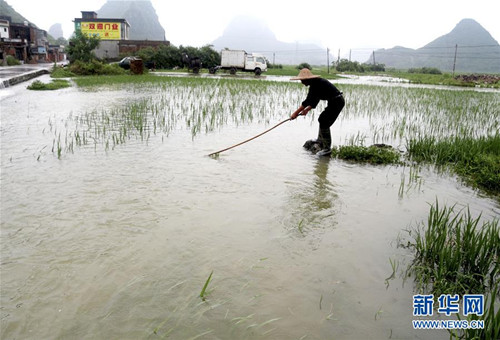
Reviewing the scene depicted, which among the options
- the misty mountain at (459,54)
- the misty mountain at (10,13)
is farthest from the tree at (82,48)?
the misty mountain at (459,54)

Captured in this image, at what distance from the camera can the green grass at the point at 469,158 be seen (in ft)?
15.0

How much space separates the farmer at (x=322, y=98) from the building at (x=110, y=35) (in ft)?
121

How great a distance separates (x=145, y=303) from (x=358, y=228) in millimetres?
2040

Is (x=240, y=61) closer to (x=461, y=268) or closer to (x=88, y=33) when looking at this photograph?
(x=88, y=33)

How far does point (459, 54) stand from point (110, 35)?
131 metres

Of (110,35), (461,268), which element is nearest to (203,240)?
(461,268)

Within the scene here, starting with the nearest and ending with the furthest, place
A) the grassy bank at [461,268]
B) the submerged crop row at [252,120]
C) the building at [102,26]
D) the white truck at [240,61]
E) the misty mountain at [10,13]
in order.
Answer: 1. the grassy bank at [461,268]
2. the submerged crop row at [252,120]
3. the white truck at [240,61]
4. the building at [102,26]
5. the misty mountain at [10,13]

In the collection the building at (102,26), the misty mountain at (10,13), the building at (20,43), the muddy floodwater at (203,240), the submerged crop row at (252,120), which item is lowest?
the muddy floodwater at (203,240)

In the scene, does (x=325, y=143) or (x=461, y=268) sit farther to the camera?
(x=325, y=143)

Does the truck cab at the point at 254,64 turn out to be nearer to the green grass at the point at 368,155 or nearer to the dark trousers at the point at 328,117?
the dark trousers at the point at 328,117

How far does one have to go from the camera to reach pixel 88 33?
44.8m

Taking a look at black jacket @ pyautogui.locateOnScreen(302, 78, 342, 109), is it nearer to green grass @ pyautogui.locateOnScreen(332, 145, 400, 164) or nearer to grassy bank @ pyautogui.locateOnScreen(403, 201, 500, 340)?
green grass @ pyautogui.locateOnScreen(332, 145, 400, 164)

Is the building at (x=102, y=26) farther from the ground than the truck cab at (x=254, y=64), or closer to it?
farther from the ground

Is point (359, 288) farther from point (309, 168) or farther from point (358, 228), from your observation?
point (309, 168)
